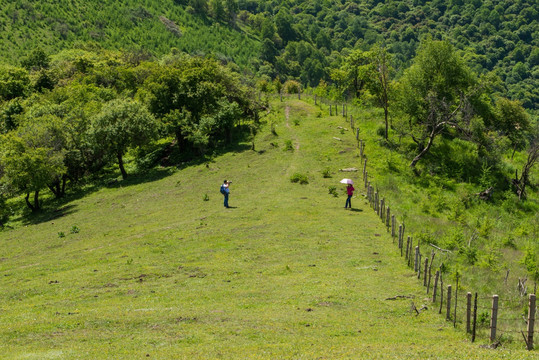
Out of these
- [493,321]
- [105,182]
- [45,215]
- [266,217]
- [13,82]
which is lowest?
[45,215]

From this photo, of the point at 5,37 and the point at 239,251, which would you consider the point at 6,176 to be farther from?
the point at 5,37

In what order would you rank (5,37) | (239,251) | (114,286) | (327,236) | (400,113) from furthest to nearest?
(5,37) → (400,113) → (327,236) → (239,251) → (114,286)

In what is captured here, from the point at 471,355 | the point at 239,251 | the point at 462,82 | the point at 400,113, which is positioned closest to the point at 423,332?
the point at 471,355

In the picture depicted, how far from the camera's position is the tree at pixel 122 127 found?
56.6 metres

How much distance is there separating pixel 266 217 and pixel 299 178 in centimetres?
1197

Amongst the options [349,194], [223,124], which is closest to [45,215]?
[223,124]

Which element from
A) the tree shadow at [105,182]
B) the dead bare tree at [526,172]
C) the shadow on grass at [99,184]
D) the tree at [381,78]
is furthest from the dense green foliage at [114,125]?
the dead bare tree at [526,172]

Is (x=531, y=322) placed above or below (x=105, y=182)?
below

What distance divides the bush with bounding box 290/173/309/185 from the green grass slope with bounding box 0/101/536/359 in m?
0.80

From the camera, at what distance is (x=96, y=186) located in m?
58.4

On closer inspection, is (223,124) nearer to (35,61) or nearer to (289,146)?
(289,146)

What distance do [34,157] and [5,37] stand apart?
94014 mm

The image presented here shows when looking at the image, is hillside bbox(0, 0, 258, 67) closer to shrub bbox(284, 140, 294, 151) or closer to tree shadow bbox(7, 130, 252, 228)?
tree shadow bbox(7, 130, 252, 228)

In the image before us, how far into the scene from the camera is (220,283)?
76.1 ft
